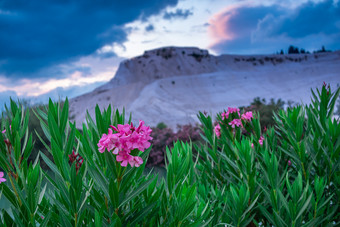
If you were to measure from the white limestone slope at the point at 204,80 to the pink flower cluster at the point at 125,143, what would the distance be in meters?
24.2

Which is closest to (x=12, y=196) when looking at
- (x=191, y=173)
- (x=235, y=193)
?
(x=191, y=173)

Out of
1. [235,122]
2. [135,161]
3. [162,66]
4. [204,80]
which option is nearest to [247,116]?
[235,122]

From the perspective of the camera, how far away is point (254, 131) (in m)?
2.58

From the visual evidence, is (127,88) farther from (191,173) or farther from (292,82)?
(191,173)

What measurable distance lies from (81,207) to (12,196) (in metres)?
0.35

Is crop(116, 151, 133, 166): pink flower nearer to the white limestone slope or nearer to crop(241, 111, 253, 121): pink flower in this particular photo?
crop(241, 111, 253, 121): pink flower

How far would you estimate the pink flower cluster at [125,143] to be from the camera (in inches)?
43.0

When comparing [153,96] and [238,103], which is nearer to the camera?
[153,96]

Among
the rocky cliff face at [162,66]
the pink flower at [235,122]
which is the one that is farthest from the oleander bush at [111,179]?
the rocky cliff face at [162,66]

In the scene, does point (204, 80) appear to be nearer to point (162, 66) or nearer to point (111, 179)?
point (162, 66)

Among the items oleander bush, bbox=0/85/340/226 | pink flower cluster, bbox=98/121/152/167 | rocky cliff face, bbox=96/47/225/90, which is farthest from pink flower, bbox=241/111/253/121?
rocky cliff face, bbox=96/47/225/90

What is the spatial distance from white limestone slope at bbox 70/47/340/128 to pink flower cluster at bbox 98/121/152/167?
24.2 m

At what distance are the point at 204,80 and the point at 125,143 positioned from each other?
1466 inches

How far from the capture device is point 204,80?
3791 cm
